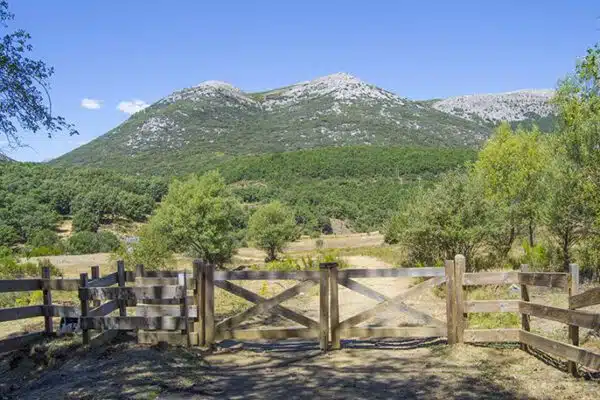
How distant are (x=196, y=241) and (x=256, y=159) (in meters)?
96.9

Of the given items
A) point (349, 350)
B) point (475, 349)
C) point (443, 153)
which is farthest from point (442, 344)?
A: point (443, 153)

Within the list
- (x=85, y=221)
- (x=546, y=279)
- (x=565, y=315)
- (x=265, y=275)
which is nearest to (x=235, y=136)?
(x=85, y=221)

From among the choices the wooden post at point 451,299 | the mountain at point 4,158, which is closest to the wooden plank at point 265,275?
the wooden post at point 451,299

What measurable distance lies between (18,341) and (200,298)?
3.30 meters

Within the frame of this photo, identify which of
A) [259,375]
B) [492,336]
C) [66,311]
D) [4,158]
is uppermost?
[4,158]

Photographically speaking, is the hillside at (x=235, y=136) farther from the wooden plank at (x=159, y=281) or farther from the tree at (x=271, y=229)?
the wooden plank at (x=159, y=281)

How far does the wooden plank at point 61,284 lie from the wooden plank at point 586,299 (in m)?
8.21

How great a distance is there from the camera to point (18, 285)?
916 cm

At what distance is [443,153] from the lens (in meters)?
134

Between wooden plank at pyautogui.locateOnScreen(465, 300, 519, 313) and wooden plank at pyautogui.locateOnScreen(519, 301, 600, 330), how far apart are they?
0.37 ft

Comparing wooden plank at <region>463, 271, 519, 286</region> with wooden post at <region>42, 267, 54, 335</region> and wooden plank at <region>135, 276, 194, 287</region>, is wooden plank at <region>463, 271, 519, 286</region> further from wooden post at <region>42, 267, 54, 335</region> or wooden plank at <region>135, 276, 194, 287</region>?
wooden post at <region>42, 267, 54, 335</region>

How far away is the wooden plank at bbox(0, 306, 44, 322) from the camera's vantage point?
339 inches

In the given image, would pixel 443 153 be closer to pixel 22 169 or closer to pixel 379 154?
pixel 379 154

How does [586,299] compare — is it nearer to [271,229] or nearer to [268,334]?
[268,334]
